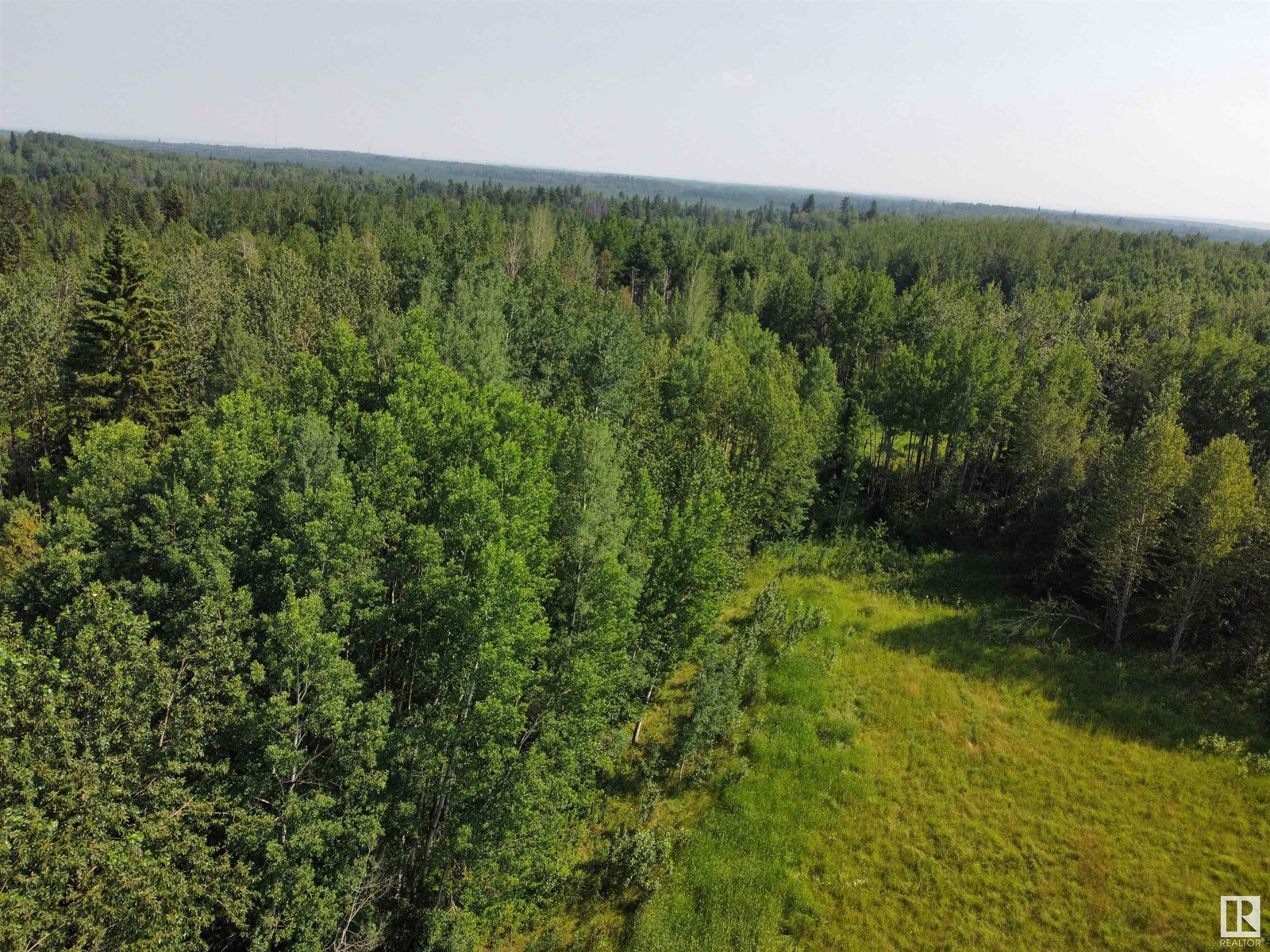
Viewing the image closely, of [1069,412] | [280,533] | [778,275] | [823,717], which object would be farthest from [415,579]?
[778,275]

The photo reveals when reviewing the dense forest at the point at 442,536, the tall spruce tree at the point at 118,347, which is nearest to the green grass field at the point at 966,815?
the dense forest at the point at 442,536

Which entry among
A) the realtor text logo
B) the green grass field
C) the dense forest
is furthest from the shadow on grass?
the realtor text logo

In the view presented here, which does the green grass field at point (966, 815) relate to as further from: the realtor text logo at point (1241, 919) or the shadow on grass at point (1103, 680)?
the realtor text logo at point (1241, 919)

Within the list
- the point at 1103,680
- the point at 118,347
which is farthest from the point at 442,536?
the point at 1103,680

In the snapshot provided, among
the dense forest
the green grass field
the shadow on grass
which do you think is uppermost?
the dense forest

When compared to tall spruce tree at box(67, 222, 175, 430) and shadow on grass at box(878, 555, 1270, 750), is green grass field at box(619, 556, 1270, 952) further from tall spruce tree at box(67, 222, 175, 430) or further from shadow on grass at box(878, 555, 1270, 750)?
tall spruce tree at box(67, 222, 175, 430)

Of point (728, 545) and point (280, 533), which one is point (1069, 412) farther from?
point (280, 533)

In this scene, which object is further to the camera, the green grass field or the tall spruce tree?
the tall spruce tree
